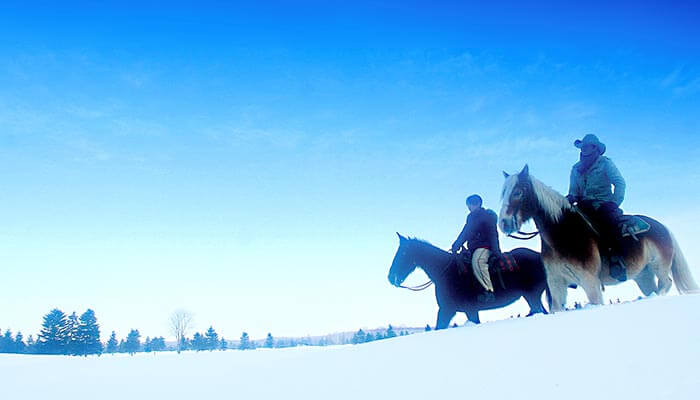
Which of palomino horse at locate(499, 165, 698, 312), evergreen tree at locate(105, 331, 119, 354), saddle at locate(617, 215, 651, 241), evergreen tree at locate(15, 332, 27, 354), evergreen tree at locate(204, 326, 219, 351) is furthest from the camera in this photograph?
evergreen tree at locate(105, 331, 119, 354)

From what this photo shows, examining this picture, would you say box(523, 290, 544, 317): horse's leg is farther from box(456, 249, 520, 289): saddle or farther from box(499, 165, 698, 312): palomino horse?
box(499, 165, 698, 312): palomino horse

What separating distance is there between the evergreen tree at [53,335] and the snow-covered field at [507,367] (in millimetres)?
54648

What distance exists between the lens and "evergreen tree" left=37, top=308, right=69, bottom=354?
49.4m

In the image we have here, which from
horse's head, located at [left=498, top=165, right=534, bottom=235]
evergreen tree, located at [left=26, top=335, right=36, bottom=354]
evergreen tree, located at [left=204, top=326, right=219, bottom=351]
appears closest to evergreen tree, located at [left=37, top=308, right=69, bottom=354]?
evergreen tree, located at [left=26, top=335, right=36, bottom=354]

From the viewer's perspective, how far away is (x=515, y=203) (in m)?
6.17

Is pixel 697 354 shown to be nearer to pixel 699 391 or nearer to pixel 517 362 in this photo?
pixel 699 391

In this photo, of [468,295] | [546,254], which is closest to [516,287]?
[468,295]

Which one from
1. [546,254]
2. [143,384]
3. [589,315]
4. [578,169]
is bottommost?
[143,384]

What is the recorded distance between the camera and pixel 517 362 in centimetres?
360

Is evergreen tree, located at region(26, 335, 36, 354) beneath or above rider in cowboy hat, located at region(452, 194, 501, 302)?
beneath

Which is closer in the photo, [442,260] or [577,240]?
[577,240]

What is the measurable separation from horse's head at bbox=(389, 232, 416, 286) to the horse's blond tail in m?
4.19

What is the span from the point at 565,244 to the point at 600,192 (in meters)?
1.32

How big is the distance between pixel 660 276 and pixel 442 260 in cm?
338
